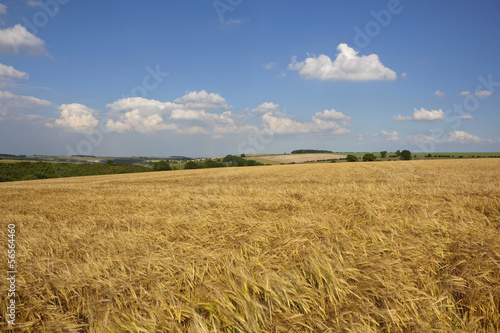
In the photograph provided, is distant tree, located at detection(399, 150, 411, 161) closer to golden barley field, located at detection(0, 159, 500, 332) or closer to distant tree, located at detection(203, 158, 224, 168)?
distant tree, located at detection(203, 158, 224, 168)

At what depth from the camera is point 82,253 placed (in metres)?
3.42

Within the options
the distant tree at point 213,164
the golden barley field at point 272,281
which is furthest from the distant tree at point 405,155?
the golden barley field at point 272,281

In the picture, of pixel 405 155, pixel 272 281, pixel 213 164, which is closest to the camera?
pixel 272 281

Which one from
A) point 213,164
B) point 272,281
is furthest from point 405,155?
point 272,281

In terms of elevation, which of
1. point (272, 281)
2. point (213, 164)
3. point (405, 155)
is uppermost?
point (405, 155)

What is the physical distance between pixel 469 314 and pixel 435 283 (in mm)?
344

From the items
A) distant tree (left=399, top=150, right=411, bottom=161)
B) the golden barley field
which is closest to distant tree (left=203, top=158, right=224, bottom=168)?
distant tree (left=399, top=150, right=411, bottom=161)

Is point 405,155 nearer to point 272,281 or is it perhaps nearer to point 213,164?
point 213,164

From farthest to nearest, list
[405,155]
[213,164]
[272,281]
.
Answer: [405,155], [213,164], [272,281]

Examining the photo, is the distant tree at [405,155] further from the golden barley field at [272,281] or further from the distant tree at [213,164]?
the golden barley field at [272,281]

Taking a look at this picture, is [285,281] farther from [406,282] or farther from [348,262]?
[406,282]

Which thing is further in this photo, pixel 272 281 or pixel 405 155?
pixel 405 155

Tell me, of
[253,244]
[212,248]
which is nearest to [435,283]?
[253,244]

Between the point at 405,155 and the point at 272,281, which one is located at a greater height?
the point at 405,155
